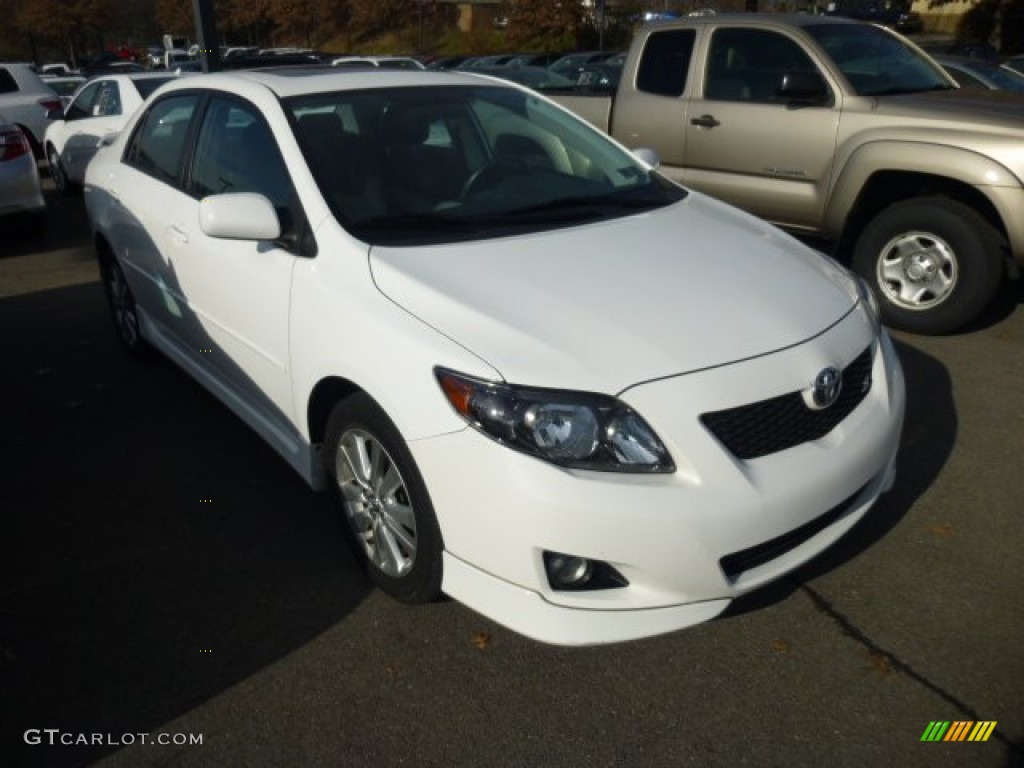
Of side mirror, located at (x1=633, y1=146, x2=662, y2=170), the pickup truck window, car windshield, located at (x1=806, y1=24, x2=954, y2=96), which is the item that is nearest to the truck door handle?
the pickup truck window

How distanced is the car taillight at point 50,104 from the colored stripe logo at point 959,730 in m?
14.8

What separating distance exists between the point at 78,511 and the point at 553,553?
2334mm

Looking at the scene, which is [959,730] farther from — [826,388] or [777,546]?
[826,388]

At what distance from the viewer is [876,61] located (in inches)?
238

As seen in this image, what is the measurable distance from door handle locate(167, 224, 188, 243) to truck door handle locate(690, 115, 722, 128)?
387 centimetres

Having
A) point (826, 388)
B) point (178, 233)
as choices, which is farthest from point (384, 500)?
point (178, 233)

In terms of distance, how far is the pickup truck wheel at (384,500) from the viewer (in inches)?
104

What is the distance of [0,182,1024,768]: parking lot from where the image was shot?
8.02 ft

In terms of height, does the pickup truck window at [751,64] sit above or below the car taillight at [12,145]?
above

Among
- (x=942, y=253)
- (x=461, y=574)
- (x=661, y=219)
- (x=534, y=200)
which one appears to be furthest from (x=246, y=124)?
(x=942, y=253)

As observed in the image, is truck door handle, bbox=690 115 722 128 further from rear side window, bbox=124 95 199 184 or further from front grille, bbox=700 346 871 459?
front grille, bbox=700 346 871 459

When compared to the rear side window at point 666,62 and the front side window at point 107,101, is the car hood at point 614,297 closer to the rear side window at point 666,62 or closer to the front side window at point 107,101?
the rear side window at point 666,62

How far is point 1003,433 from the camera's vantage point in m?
4.14

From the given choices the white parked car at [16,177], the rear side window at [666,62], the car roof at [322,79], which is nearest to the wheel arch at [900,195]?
the rear side window at [666,62]
